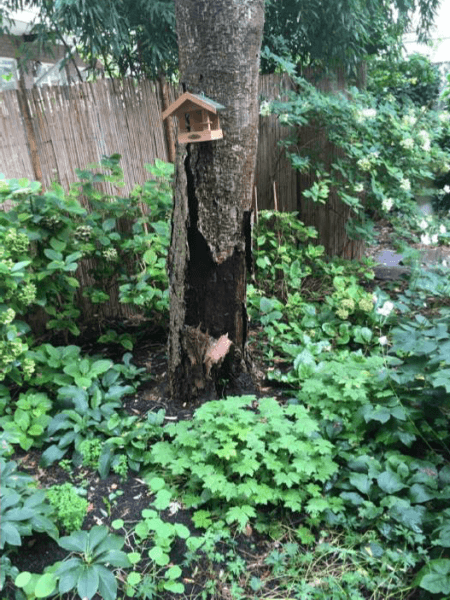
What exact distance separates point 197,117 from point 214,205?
1.38 ft

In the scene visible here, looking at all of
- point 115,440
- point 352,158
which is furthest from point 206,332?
point 352,158

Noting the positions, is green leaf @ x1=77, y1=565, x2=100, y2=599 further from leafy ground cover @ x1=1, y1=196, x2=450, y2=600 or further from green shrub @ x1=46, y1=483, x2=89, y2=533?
green shrub @ x1=46, y1=483, x2=89, y2=533

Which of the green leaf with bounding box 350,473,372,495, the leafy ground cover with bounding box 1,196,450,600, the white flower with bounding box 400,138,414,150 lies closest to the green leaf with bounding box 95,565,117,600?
the leafy ground cover with bounding box 1,196,450,600

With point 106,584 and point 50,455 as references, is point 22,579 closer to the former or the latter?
point 106,584

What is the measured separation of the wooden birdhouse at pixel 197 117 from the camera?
200cm

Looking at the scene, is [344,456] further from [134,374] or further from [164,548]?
[134,374]

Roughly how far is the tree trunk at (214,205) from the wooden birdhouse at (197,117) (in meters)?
0.10

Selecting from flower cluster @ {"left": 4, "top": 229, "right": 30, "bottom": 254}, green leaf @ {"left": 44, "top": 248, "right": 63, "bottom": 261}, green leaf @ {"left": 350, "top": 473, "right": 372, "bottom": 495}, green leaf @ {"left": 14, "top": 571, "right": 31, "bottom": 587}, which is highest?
flower cluster @ {"left": 4, "top": 229, "right": 30, "bottom": 254}

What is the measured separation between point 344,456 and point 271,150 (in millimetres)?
2817

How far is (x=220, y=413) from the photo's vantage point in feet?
7.12

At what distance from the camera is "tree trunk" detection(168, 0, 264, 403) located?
2135 millimetres

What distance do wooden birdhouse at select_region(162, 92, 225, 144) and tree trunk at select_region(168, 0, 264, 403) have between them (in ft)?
0.32

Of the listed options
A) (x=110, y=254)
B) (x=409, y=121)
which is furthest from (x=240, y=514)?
(x=409, y=121)

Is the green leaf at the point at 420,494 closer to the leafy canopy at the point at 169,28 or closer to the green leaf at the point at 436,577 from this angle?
the green leaf at the point at 436,577
